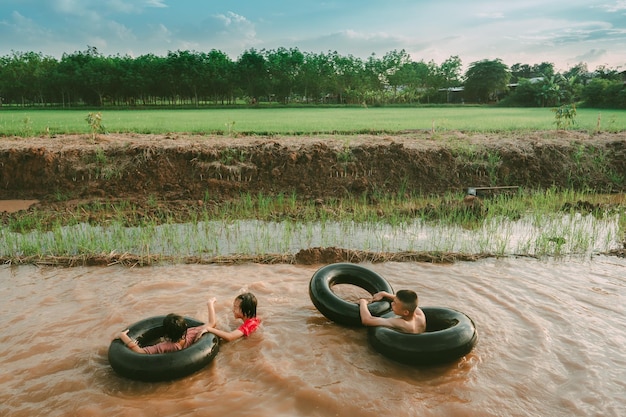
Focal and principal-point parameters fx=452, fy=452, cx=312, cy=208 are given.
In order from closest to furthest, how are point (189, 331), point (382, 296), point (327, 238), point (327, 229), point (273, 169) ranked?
point (189, 331)
point (382, 296)
point (327, 238)
point (327, 229)
point (273, 169)

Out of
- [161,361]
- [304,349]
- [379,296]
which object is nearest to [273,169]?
[379,296]

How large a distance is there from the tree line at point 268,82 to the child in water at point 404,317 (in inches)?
1782

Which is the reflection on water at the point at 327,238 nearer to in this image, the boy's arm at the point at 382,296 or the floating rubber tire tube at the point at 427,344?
the boy's arm at the point at 382,296

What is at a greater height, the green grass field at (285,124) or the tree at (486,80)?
the tree at (486,80)

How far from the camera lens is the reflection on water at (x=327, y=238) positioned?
24.1ft

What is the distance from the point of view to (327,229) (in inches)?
336

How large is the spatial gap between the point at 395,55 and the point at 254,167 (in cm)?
7673

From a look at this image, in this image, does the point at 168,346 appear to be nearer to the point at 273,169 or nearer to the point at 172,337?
the point at 172,337

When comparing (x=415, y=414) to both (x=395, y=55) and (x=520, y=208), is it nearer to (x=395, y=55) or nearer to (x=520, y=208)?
(x=520, y=208)

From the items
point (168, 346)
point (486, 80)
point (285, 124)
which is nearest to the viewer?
point (168, 346)

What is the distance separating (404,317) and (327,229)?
4.23 m

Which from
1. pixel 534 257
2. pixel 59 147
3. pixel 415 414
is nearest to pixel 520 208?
pixel 534 257

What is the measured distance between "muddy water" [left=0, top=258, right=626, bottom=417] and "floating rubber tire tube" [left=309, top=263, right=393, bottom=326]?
0.21m

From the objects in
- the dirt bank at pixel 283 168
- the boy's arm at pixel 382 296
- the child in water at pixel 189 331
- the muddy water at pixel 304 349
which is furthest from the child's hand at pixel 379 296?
the dirt bank at pixel 283 168
